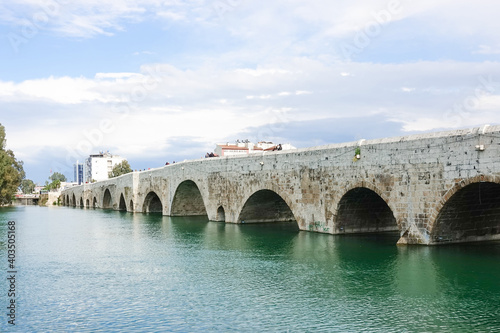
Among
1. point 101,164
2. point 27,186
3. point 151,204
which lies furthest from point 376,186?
point 27,186

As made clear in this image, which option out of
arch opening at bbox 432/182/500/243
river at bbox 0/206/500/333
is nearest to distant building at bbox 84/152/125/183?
river at bbox 0/206/500/333

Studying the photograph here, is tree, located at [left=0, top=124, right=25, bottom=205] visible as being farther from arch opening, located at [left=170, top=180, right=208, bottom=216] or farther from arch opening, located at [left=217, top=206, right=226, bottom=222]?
arch opening, located at [left=217, top=206, right=226, bottom=222]

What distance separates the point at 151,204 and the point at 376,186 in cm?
2878

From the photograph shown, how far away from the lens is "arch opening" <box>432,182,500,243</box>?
1599 centimetres

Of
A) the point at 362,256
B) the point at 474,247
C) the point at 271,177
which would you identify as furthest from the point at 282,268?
the point at 271,177

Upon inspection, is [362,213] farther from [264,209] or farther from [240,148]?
[240,148]

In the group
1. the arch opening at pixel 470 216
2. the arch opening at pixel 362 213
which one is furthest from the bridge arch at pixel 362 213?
the arch opening at pixel 470 216

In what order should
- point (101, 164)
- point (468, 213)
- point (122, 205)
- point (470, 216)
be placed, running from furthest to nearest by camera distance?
1. point (101, 164)
2. point (122, 205)
3. point (470, 216)
4. point (468, 213)

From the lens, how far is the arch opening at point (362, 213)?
67.4 feet

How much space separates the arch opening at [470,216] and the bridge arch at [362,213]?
307 centimetres

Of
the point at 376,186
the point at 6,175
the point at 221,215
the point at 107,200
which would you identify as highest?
the point at 6,175

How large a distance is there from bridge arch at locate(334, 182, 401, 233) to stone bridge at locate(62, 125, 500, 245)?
0.05 metres

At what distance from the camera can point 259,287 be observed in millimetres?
13016

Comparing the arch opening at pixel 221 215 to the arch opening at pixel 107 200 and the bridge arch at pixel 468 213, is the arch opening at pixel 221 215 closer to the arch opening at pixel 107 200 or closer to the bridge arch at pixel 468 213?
the bridge arch at pixel 468 213
